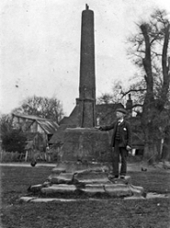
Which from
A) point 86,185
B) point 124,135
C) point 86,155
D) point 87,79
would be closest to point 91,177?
point 86,185

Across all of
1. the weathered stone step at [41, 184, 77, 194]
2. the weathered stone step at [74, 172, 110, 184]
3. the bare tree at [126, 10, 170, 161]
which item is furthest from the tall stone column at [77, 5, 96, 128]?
the bare tree at [126, 10, 170, 161]

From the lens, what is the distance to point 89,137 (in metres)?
7.79

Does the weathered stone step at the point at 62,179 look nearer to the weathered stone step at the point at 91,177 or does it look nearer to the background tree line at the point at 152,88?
the weathered stone step at the point at 91,177

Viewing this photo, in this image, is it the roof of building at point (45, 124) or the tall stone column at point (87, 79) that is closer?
the tall stone column at point (87, 79)

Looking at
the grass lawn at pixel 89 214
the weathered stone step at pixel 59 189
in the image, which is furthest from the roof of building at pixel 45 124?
the grass lawn at pixel 89 214

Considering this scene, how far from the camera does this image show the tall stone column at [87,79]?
827 centimetres

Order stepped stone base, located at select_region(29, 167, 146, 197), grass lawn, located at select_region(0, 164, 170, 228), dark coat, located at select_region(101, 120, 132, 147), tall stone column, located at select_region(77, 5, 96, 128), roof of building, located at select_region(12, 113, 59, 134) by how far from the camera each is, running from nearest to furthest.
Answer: grass lawn, located at select_region(0, 164, 170, 228) → stepped stone base, located at select_region(29, 167, 146, 197) → dark coat, located at select_region(101, 120, 132, 147) → tall stone column, located at select_region(77, 5, 96, 128) → roof of building, located at select_region(12, 113, 59, 134)

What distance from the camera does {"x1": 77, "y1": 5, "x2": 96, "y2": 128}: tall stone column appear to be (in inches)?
326

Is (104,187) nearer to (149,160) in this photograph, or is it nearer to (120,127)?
(120,127)

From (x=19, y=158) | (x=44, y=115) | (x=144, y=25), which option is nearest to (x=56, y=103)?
(x=44, y=115)

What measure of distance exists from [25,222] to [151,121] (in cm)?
2108

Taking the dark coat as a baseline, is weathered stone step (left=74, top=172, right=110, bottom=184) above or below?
below

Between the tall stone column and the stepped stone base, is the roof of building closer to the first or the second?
the tall stone column

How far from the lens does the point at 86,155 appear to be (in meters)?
7.66
